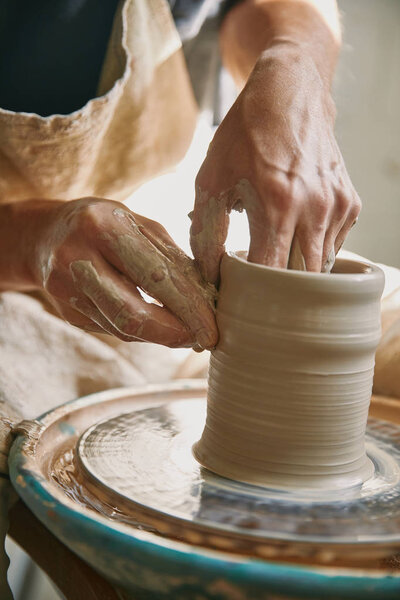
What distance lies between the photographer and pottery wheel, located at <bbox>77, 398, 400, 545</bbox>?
2.35 ft

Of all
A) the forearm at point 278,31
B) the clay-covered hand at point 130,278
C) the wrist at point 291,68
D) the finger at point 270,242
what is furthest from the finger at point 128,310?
the forearm at point 278,31

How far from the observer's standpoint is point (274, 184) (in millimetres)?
846

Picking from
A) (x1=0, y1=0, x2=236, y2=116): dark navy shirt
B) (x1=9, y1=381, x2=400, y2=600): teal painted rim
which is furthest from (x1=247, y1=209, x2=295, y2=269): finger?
(x1=0, y1=0, x2=236, y2=116): dark navy shirt

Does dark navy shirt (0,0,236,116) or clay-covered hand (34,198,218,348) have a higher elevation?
dark navy shirt (0,0,236,116)

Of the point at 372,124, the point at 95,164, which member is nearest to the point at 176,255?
the point at 95,164

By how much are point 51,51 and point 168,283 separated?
675 millimetres

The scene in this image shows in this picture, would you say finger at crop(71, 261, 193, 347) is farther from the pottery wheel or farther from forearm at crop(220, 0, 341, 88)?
forearm at crop(220, 0, 341, 88)

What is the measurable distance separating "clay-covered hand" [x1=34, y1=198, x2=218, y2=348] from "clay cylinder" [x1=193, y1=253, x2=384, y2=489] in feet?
0.14

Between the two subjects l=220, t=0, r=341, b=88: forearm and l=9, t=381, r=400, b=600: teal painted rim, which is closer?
l=9, t=381, r=400, b=600: teal painted rim

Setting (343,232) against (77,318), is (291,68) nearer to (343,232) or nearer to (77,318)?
(343,232)

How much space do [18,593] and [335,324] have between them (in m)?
0.46

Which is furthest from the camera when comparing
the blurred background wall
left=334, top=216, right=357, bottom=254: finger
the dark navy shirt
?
the blurred background wall

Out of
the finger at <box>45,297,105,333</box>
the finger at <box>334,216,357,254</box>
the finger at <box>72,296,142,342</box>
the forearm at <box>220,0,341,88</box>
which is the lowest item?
the finger at <box>45,297,105,333</box>

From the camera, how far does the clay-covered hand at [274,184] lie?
0.84 metres
